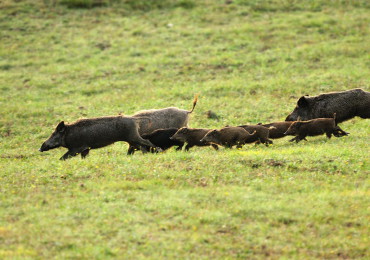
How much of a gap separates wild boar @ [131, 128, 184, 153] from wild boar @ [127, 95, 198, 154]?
29.5 inches

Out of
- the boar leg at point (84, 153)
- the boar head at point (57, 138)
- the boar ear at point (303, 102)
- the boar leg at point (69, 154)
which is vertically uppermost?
the boar ear at point (303, 102)

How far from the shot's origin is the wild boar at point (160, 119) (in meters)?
18.6

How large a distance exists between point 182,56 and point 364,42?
866cm

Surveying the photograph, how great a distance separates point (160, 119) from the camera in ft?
62.8

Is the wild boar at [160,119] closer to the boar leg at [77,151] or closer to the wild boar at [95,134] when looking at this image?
the wild boar at [95,134]

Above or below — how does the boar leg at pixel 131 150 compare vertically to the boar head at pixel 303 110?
below

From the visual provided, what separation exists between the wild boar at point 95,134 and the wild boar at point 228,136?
67.5 inches

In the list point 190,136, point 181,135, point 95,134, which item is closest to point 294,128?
point 190,136

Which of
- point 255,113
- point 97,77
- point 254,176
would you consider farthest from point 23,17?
point 254,176

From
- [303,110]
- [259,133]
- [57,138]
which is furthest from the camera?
[303,110]

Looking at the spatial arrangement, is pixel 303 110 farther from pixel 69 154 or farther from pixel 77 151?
pixel 69 154

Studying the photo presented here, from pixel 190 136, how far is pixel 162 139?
867mm

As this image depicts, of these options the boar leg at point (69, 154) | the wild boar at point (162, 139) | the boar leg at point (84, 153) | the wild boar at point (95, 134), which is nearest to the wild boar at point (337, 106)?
the wild boar at point (162, 139)

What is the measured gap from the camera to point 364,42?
29.9 meters
